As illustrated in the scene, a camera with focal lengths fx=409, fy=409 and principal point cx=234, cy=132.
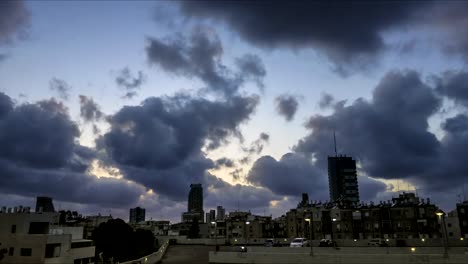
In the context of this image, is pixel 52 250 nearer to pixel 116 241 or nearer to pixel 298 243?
pixel 298 243

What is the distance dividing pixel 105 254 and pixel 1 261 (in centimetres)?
4010

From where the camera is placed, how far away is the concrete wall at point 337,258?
4525 centimetres

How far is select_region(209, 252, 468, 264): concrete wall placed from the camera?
45250 millimetres

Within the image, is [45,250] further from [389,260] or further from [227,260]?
[389,260]

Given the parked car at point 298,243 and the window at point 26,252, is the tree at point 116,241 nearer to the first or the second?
→ the window at point 26,252

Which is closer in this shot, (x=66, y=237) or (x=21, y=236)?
(x=21, y=236)

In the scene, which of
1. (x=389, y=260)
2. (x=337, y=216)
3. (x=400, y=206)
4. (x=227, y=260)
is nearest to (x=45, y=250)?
(x=227, y=260)

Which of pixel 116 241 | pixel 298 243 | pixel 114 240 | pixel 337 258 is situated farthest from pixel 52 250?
pixel 116 241

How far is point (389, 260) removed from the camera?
46.4m

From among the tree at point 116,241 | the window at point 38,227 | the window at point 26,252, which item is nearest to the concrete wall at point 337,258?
the window at point 26,252

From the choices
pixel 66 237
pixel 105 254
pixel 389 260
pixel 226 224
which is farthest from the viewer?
pixel 226 224

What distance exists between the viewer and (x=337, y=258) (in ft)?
159

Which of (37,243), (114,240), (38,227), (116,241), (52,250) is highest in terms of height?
(38,227)

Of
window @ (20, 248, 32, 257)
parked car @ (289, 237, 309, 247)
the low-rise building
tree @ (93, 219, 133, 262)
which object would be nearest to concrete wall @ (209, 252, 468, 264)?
parked car @ (289, 237, 309, 247)
